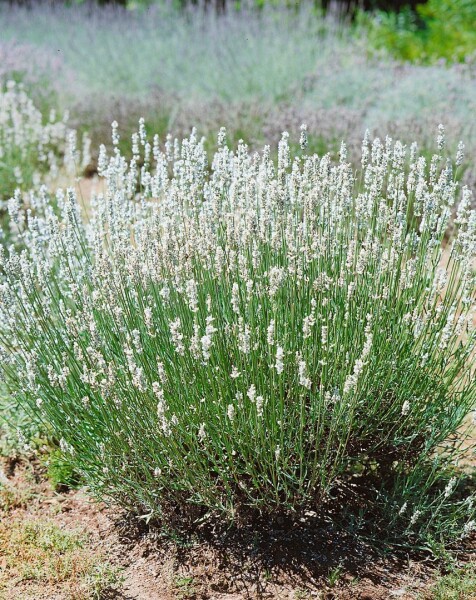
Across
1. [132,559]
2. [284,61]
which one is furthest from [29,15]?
[132,559]

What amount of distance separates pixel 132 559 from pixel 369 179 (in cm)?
201

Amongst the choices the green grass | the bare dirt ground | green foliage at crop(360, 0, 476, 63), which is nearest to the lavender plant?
the green grass

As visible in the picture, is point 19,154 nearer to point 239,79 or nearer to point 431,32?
point 239,79

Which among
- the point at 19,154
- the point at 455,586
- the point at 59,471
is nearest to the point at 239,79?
the point at 19,154

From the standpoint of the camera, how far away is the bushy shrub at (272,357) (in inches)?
112

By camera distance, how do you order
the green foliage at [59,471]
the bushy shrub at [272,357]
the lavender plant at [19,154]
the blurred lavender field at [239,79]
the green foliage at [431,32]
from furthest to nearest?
the green foliage at [431,32] < the blurred lavender field at [239,79] < the lavender plant at [19,154] < the green foliage at [59,471] < the bushy shrub at [272,357]

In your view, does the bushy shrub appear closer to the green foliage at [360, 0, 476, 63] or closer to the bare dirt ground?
the bare dirt ground

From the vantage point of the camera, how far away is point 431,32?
1328 centimetres

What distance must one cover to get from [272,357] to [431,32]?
12.1m

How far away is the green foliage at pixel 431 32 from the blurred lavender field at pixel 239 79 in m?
0.71

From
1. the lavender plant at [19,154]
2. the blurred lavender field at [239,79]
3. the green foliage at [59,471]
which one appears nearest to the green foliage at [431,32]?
the blurred lavender field at [239,79]

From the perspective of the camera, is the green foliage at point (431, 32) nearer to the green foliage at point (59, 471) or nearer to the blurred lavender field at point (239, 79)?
the blurred lavender field at point (239, 79)

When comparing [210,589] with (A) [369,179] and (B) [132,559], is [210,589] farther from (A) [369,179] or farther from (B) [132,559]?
(A) [369,179]

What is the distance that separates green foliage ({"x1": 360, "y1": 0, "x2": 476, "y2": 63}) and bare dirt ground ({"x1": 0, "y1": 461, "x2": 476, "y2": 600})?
8.29 m
